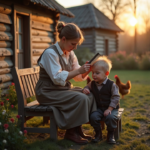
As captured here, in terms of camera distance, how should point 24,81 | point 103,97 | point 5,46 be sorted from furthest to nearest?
point 5,46 → point 24,81 → point 103,97

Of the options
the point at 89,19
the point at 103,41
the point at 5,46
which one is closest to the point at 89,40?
the point at 103,41

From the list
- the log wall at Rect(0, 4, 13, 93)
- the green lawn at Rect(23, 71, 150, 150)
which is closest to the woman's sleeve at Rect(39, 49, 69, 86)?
the green lawn at Rect(23, 71, 150, 150)

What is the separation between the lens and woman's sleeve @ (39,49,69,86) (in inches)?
116

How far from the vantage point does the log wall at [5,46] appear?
5.35 metres

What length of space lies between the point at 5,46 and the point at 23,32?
3.88 ft

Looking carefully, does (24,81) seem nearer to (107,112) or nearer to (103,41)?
(107,112)

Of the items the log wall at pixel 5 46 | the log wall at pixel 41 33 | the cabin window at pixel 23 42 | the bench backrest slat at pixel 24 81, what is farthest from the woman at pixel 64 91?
the log wall at pixel 41 33

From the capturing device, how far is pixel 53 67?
2979mm

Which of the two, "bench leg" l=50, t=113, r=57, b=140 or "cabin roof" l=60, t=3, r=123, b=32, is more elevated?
"cabin roof" l=60, t=3, r=123, b=32

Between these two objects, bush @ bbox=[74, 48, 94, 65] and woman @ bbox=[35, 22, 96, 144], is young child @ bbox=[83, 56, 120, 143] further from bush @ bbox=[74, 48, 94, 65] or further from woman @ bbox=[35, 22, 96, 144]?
bush @ bbox=[74, 48, 94, 65]

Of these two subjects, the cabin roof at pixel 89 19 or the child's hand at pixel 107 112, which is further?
the cabin roof at pixel 89 19

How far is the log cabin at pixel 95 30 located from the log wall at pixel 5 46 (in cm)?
1067

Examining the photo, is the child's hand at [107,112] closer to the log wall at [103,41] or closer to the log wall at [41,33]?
the log wall at [41,33]

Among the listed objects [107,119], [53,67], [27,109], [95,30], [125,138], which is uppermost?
[95,30]
